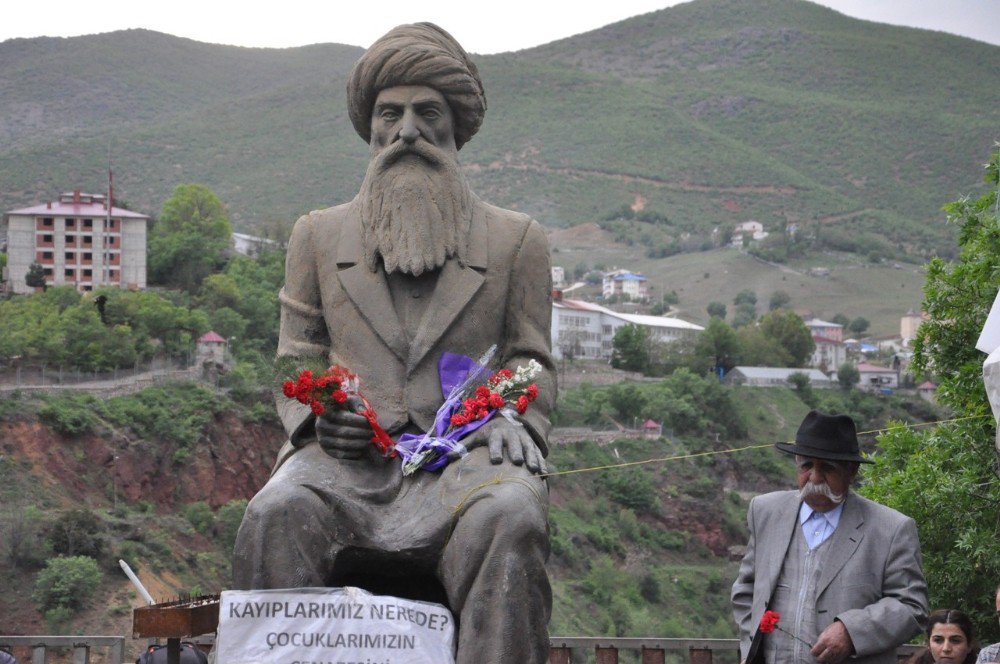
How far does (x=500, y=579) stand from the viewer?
22.5 feet

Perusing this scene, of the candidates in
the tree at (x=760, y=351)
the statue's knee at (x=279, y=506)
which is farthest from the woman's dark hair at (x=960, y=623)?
the tree at (x=760, y=351)

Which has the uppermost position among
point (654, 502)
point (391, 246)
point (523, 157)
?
point (391, 246)

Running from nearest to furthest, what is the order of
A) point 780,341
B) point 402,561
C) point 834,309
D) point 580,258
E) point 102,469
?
point 402,561 < point 102,469 < point 780,341 < point 834,309 < point 580,258

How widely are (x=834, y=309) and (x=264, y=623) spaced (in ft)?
513

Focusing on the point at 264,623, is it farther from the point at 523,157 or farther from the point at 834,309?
the point at 523,157

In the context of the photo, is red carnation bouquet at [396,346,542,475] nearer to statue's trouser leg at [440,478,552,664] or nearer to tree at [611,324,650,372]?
statue's trouser leg at [440,478,552,664]

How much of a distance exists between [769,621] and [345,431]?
6.56ft

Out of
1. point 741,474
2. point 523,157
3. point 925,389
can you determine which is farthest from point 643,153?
point 741,474

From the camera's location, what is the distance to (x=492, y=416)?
7.66m

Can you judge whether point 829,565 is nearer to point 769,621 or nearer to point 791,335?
point 769,621

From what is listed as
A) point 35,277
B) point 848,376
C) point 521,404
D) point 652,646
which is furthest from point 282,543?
point 848,376

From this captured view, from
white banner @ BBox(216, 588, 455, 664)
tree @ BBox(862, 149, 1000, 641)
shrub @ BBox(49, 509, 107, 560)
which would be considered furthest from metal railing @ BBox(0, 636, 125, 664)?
shrub @ BBox(49, 509, 107, 560)

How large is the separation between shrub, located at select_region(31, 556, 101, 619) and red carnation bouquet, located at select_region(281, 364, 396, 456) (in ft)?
183

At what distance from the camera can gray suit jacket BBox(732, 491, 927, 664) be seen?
6.84m
